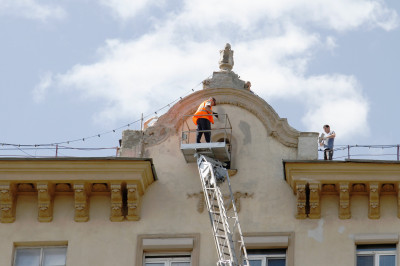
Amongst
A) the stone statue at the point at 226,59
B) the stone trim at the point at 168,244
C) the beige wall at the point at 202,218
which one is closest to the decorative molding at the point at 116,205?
the beige wall at the point at 202,218

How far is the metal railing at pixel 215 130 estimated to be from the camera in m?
39.4

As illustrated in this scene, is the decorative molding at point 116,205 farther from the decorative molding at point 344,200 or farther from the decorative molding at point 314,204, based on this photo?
the decorative molding at point 344,200

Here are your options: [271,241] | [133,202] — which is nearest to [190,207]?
[133,202]

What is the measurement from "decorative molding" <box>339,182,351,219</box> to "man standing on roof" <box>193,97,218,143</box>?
3264mm

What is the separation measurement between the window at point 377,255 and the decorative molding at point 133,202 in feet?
15.9

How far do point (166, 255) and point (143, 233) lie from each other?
2.27ft

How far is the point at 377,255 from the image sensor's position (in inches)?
1481

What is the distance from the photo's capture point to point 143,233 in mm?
38188

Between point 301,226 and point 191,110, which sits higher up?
point 191,110

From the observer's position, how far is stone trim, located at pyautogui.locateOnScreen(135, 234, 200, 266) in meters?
37.9

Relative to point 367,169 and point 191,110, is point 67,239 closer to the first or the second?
point 191,110

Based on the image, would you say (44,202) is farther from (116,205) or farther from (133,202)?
(133,202)

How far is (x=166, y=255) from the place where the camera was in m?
38.1

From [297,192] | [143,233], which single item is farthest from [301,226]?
[143,233]
